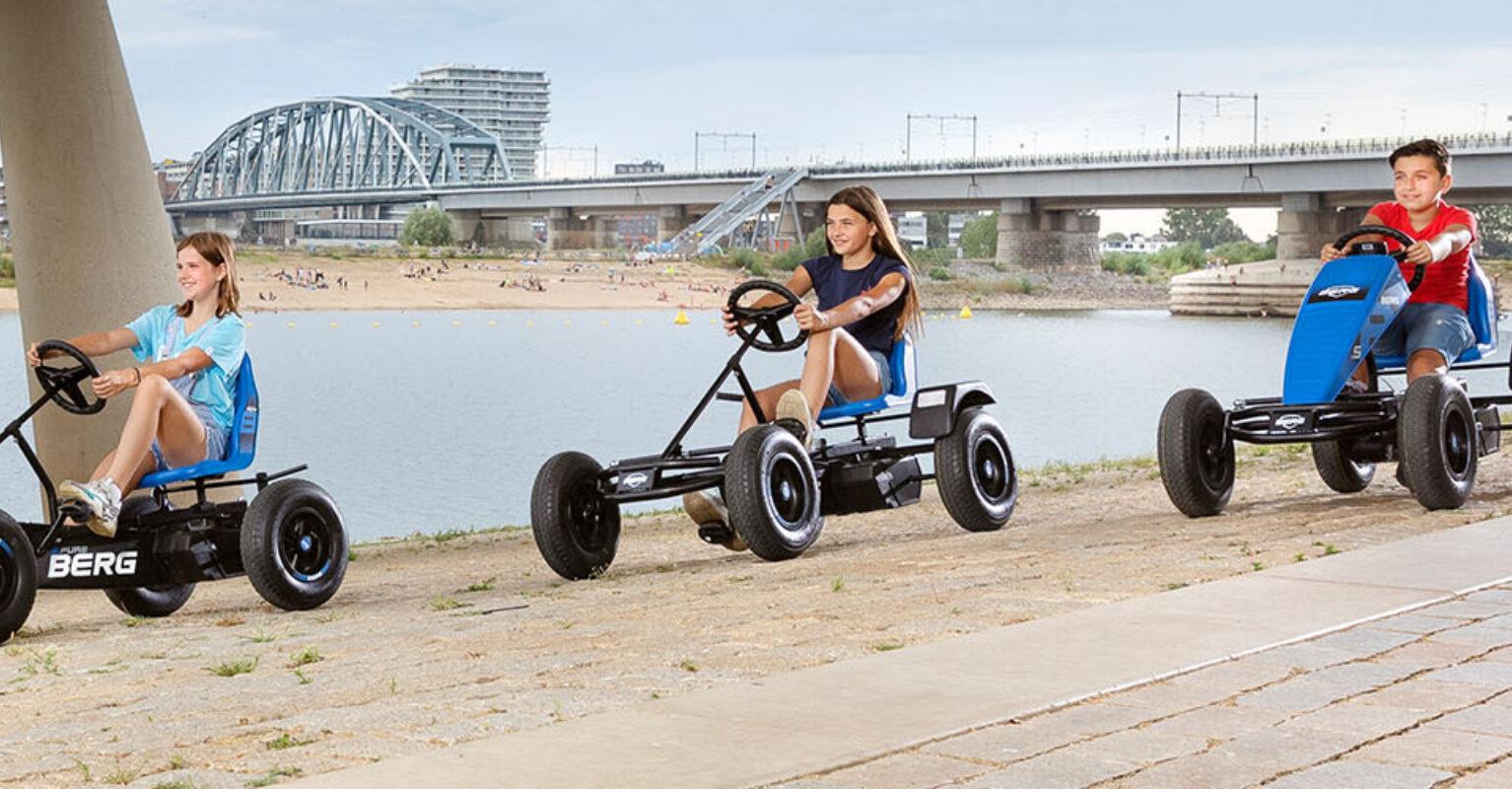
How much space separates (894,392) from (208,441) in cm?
322

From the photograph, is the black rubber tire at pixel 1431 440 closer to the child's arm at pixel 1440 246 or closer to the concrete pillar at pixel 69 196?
the child's arm at pixel 1440 246

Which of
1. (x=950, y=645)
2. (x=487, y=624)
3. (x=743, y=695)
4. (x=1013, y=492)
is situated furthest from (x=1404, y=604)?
(x=1013, y=492)

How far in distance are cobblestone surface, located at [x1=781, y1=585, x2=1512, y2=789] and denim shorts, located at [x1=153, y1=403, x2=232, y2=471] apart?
14.7ft

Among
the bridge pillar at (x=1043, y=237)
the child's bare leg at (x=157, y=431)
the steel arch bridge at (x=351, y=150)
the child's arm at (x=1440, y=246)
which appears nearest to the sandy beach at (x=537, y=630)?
the child's bare leg at (x=157, y=431)

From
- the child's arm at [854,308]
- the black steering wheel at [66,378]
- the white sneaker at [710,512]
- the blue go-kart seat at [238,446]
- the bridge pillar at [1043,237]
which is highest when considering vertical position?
the bridge pillar at [1043,237]

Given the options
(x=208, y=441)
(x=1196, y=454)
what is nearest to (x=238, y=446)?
(x=208, y=441)

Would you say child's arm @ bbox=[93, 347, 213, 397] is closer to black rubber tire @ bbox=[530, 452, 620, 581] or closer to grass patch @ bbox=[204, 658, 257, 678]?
black rubber tire @ bbox=[530, 452, 620, 581]

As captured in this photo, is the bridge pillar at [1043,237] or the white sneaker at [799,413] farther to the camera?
the bridge pillar at [1043,237]

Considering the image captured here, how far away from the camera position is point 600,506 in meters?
9.68

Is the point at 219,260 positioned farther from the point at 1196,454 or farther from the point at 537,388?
the point at 537,388

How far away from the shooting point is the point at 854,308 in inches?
384

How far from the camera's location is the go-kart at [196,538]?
27.6 feet

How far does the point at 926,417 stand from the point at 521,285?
265 feet

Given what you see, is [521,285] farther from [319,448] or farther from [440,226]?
[319,448]
